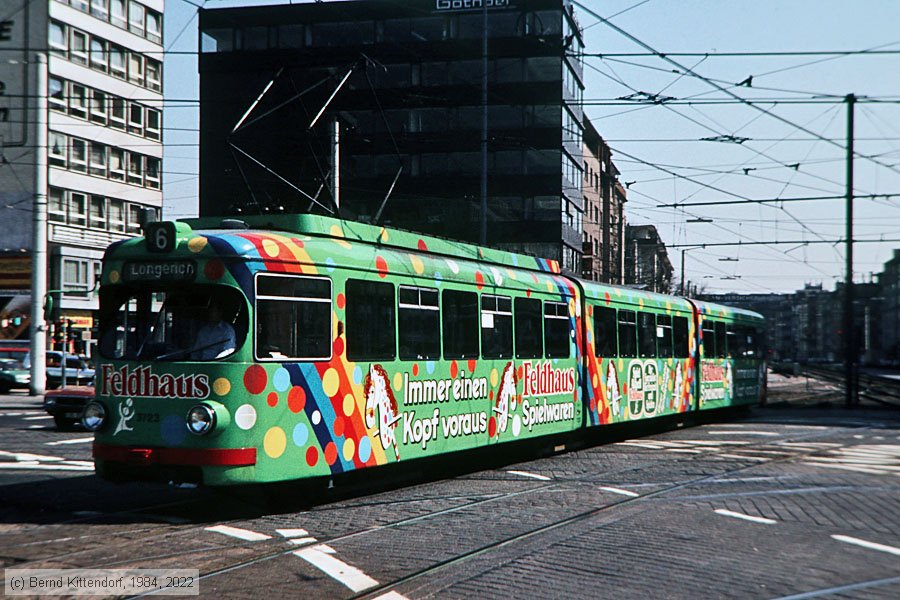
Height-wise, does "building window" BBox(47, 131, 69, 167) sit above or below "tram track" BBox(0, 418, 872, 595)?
above

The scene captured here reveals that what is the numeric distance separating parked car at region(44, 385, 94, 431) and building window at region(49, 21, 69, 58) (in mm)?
27490

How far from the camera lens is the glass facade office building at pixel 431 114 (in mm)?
51094

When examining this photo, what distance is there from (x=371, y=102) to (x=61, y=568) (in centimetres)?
4589

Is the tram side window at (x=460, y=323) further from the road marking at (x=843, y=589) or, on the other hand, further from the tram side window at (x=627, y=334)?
the road marking at (x=843, y=589)

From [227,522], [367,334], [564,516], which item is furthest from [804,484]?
[227,522]

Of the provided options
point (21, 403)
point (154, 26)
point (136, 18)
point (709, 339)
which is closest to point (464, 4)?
point (154, 26)

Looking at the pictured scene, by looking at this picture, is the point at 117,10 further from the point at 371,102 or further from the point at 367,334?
the point at 367,334

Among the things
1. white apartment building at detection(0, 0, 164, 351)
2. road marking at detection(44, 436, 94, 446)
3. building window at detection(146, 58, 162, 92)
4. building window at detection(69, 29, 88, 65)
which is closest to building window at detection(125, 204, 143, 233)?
white apartment building at detection(0, 0, 164, 351)

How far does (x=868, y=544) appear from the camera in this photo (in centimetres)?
895

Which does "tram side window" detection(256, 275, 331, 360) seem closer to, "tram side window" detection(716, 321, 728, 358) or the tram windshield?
the tram windshield

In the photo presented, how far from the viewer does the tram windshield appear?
988cm

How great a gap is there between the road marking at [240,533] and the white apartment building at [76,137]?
35.6 metres

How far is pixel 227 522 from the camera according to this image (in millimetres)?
9742

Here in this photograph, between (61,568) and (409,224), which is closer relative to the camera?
(61,568)
